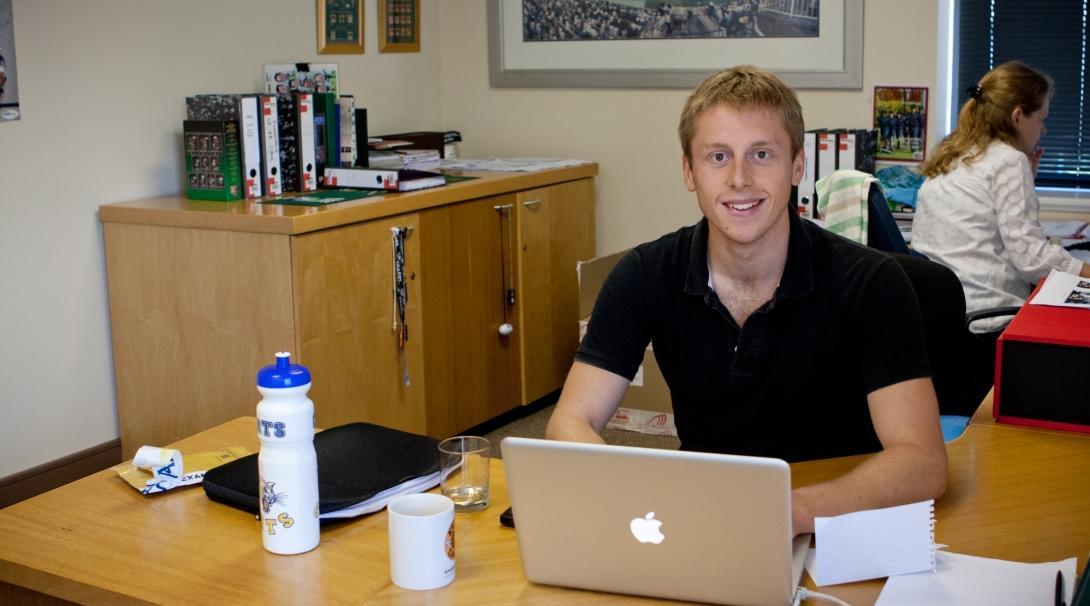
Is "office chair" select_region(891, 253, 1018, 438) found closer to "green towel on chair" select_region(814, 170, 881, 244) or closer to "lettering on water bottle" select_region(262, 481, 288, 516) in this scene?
"green towel on chair" select_region(814, 170, 881, 244)

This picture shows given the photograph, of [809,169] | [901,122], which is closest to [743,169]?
[809,169]

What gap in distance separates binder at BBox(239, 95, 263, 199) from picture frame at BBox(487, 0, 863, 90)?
1521mm

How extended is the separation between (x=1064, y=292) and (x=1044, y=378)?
1.37 ft

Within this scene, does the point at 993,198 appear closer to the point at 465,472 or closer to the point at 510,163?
the point at 510,163

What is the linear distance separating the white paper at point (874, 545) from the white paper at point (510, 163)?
2.93 m

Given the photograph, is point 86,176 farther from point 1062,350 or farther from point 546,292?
point 1062,350

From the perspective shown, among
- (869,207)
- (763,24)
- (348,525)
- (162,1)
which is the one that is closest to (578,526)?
(348,525)

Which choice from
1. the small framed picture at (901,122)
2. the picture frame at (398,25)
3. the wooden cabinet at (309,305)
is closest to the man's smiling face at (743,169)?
the wooden cabinet at (309,305)

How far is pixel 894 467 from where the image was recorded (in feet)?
5.45

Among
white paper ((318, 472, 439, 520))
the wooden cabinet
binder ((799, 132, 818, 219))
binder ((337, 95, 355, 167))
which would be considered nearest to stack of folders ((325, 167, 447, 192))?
the wooden cabinet

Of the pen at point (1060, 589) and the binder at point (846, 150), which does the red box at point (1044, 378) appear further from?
the binder at point (846, 150)

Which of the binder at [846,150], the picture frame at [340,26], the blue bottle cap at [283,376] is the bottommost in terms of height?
the blue bottle cap at [283,376]

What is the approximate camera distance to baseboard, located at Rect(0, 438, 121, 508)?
3.25 meters

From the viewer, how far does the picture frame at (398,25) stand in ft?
14.9
